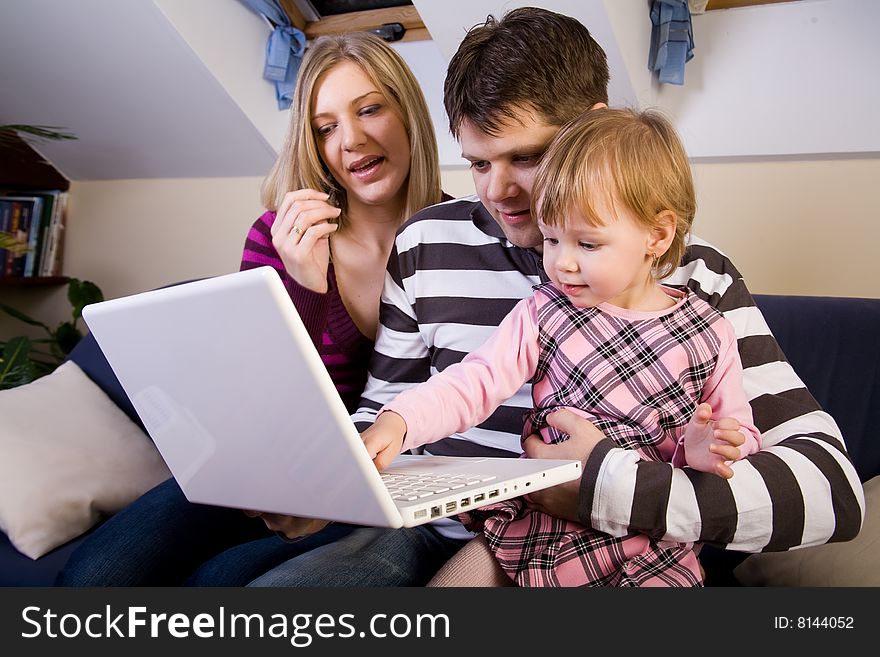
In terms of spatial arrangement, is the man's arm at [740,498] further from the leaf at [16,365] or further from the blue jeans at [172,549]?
the leaf at [16,365]

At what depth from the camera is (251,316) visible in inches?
30.8

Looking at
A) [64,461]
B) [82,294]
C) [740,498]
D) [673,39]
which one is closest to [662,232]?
[740,498]

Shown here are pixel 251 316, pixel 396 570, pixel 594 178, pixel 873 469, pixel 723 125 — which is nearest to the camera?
pixel 251 316

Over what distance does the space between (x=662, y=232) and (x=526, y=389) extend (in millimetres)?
370

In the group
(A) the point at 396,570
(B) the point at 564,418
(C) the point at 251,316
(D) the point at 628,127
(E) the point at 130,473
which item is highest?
(D) the point at 628,127

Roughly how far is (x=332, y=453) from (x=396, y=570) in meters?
0.47

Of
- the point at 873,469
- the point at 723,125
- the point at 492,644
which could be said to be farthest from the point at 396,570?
the point at 723,125

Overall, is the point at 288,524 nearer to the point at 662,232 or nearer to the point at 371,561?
the point at 371,561

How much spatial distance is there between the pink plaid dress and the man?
0.12ft

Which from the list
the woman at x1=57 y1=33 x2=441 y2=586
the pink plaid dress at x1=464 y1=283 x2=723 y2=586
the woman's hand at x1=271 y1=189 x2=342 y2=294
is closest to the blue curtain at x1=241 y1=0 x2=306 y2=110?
the woman at x1=57 y1=33 x2=441 y2=586

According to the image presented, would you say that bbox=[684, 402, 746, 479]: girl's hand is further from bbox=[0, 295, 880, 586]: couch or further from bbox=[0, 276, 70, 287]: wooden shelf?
bbox=[0, 276, 70, 287]: wooden shelf

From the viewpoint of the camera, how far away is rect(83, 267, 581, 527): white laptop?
0.78 m

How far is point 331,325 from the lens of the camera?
5.32 feet

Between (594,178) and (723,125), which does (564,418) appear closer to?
(594,178)
